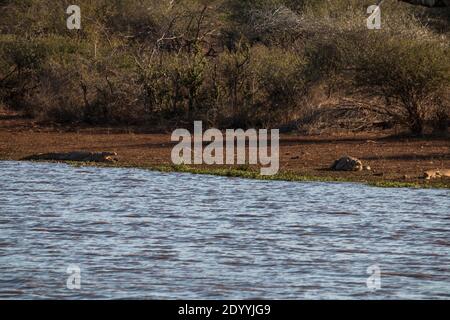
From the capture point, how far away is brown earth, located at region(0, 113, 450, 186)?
17.5m

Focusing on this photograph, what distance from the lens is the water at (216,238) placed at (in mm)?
10000

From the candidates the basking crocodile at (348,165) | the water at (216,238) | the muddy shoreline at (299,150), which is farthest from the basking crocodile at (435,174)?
the basking crocodile at (348,165)

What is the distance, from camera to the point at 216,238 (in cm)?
1242

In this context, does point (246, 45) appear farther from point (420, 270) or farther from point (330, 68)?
point (420, 270)

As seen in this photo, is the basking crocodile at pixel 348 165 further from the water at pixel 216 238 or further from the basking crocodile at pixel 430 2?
the basking crocodile at pixel 430 2

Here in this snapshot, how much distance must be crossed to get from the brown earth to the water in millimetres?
1259

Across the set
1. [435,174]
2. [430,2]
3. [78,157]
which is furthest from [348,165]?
[430,2]

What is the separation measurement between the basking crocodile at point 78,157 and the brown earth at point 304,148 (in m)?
0.29

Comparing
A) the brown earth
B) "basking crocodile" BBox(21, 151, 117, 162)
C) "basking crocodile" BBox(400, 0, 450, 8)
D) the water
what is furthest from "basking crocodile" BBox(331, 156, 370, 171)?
"basking crocodile" BBox(400, 0, 450, 8)

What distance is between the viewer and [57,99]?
2606 cm

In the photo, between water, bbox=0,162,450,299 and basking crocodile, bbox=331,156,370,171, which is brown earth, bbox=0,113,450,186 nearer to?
basking crocodile, bbox=331,156,370,171

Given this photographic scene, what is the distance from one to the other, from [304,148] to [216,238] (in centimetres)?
804

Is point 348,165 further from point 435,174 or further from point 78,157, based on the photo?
point 78,157

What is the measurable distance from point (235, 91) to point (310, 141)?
14.4 feet
